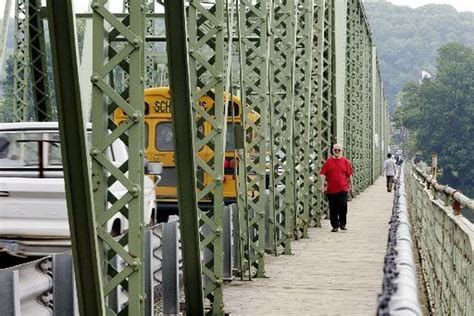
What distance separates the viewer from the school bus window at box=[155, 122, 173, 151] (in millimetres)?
18547

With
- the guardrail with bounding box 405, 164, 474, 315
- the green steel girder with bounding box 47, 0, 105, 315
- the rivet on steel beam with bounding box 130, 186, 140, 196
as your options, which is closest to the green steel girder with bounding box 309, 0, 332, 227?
the guardrail with bounding box 405, 164, 474, 315

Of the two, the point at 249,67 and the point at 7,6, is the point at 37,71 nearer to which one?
the point at 249,67

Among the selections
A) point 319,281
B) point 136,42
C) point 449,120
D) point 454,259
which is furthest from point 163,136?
point 449,120

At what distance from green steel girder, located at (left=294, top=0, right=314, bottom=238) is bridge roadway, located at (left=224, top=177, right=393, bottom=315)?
61cm

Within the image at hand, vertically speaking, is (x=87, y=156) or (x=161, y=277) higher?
(x=87, y=156)

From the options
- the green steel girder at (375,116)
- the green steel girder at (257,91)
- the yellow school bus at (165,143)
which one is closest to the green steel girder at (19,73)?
the yellow school bus at (165,143)

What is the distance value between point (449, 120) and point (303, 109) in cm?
11537

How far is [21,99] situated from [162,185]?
144 inches

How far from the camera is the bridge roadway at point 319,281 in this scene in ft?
33.6

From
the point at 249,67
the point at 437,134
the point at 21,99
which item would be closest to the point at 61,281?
the point at 249,67

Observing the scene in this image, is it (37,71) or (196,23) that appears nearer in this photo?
(196,23)

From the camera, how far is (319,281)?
40.7ft

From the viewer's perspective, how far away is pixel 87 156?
5.26m

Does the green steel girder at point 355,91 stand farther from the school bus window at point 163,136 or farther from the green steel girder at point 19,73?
the green steel girder at point 19,73
